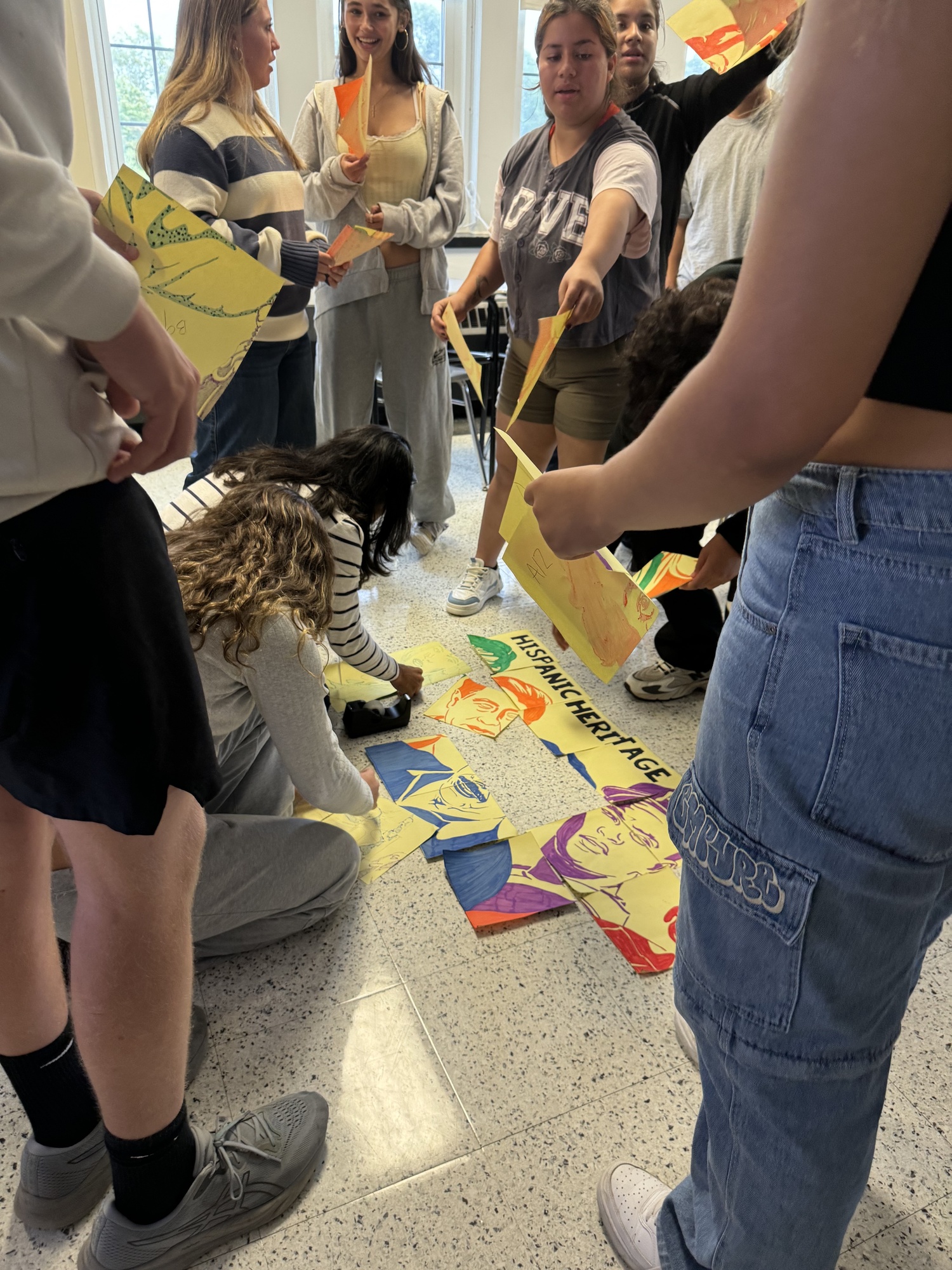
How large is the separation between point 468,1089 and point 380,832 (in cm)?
53

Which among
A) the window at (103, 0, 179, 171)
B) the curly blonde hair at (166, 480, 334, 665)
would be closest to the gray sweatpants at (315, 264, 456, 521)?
the curly blonde hair at (166, 480, 334, 665)

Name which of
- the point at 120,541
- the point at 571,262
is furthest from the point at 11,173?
the point at 571,262

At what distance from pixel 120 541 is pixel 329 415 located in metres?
2.17

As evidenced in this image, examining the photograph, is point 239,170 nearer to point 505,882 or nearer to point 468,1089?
point 505,882

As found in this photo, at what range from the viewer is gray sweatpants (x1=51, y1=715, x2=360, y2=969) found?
3.92ft

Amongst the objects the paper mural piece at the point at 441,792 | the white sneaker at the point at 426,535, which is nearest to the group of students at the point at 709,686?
the paper mural piece at the point at 441,792

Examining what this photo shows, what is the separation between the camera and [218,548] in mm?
1217

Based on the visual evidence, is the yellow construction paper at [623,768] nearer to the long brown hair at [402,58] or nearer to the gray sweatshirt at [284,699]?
the gray sweatshirt at [284,699]

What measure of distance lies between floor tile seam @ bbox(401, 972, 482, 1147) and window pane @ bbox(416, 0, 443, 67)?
484 cm

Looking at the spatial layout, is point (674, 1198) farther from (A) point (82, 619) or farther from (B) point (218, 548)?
(B) point (218, 548)

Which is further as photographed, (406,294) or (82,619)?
(406,294)

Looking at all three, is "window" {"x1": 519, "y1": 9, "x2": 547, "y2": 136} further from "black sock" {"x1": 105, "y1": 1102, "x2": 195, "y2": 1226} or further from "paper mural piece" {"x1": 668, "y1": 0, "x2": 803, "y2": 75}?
"black sock" {"x1": 105, "y1": 1102, "x2": 195, "y2": 1226}

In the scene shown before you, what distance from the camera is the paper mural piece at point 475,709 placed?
1.87m

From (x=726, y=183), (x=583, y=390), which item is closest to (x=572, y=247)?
(x=583, y=390)
